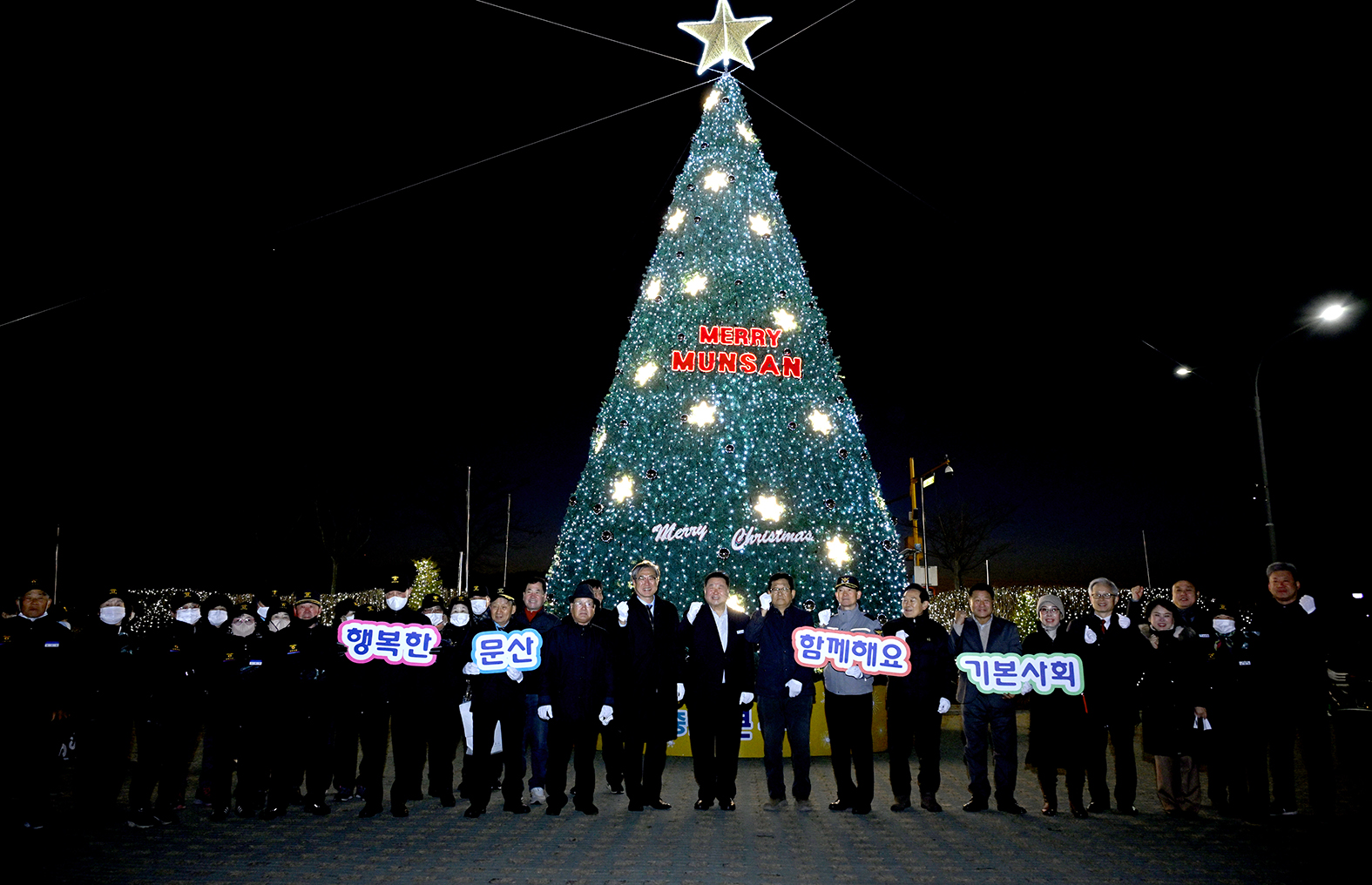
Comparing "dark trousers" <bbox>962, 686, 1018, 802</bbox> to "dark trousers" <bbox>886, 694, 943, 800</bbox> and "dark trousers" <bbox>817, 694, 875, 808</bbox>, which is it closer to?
"dark trousers" <bbox>886, 694, 943, 800</bbox>

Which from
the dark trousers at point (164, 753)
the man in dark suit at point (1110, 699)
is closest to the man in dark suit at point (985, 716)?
the man in dark suit at point (1110, 699)

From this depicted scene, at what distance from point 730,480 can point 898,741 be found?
5006mm

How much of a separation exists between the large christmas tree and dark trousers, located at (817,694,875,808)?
13.5ft

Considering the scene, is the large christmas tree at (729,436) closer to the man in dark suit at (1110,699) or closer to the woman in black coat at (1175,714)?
the man in dark suit at (1110,699)

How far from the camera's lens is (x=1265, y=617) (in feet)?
23.1

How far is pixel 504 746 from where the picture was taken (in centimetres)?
739

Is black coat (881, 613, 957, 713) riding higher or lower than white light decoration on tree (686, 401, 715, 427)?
lower

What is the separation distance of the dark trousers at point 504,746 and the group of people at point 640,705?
0.06ft

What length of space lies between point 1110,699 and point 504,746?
5.51m

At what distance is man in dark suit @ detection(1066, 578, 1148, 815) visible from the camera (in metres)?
7.00

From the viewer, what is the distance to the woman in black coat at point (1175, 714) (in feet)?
22.7

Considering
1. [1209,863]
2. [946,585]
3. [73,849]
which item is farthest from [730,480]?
[946,585]

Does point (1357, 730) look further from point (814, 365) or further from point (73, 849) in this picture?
point (73, 849)

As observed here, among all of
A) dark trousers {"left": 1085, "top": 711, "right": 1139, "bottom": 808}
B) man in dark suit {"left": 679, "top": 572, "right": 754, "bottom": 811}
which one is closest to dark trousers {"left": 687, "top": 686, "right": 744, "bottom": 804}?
man in dark suit {"left": 679, "top": 572, "right": 754, "bottom": 811}
